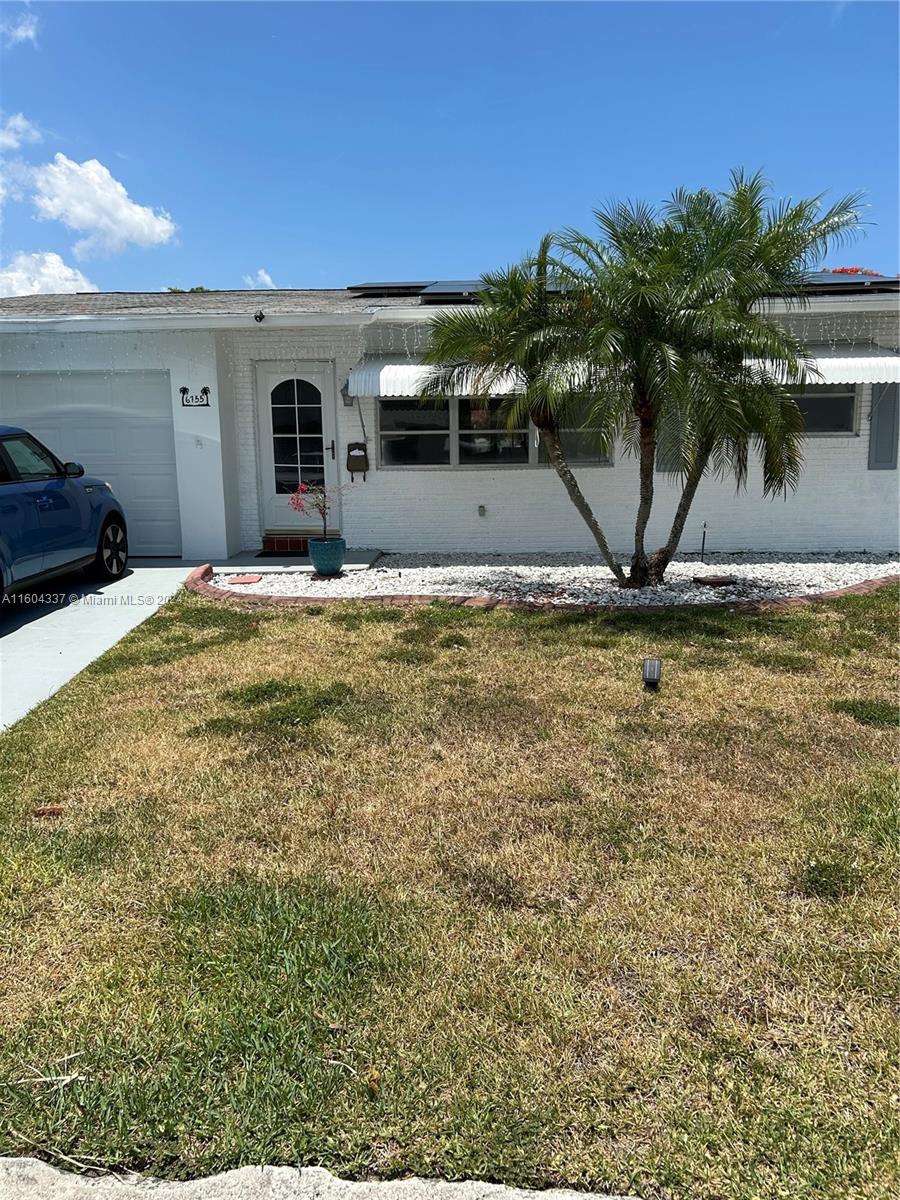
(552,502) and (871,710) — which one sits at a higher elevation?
(552,502)

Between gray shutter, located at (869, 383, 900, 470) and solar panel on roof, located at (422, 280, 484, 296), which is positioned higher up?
solar panel on roof, located at (422, 280, 484, 296)

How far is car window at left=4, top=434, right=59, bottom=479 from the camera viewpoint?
28.1 ft

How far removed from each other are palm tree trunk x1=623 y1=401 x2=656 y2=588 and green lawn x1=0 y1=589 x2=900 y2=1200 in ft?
12.5

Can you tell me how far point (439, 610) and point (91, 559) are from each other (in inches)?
168

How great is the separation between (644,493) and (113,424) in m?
7.49

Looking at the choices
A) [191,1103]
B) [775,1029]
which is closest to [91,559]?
[191,1103]

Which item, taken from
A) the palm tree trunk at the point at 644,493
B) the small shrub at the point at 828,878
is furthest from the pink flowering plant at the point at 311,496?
the small shrub at the point at 828,878

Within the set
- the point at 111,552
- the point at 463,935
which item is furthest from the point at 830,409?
the point at 463,935

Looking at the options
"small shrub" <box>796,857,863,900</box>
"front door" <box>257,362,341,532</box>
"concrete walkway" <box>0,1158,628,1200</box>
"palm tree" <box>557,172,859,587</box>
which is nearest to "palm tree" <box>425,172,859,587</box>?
"palm tree" <box>557,172,859,587</box>

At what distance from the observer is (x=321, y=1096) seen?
8.34 feet

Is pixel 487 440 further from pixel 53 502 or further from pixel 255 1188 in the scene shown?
pixel 255 1188

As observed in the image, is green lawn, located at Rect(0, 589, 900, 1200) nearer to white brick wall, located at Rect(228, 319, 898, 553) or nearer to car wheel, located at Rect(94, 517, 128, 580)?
car wheel, located at Rect(94, 517, 128, 580)

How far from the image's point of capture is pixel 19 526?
26.8 feet

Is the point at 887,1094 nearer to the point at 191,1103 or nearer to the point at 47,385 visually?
the point at 191,1103
